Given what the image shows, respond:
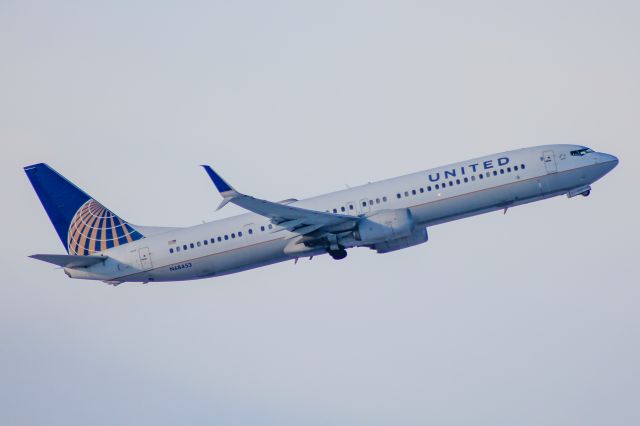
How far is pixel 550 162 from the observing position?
6862 centimetres

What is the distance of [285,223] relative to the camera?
223 feet

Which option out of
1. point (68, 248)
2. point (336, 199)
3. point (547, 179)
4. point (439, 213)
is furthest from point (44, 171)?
point (547, 179)

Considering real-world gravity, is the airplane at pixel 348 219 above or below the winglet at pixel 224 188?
below

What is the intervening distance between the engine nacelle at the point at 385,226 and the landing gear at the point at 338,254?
2.82 metres

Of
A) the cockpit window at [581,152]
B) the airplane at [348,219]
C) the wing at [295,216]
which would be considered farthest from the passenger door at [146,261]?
the cockpit window at [581,152]

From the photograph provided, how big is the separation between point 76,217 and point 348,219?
20.3m

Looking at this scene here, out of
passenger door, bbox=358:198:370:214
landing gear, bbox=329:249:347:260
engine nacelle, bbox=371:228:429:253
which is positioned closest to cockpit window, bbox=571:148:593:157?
engine nacelle, bbox=371:228:429:253

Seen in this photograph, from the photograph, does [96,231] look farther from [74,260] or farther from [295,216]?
[295,216]

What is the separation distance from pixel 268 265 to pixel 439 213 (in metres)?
11.8

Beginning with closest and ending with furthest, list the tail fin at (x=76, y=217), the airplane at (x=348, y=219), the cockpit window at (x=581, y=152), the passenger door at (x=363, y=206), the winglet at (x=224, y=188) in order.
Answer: the winglet at (x=224, y=188), the airplane at (x=348, y=219), the passenger door at (x=363, y=206), the cockpit window at (x=581, y=152), the tail fin at (x=76, y=217)

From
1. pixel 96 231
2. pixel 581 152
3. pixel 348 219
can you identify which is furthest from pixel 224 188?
pixel 581 152

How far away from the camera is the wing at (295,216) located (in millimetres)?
65000

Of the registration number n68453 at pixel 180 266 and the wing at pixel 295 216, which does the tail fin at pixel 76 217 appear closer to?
the registration number n68453 at pixel 180 266

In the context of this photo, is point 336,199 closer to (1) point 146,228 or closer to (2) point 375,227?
(2) point 375,227
